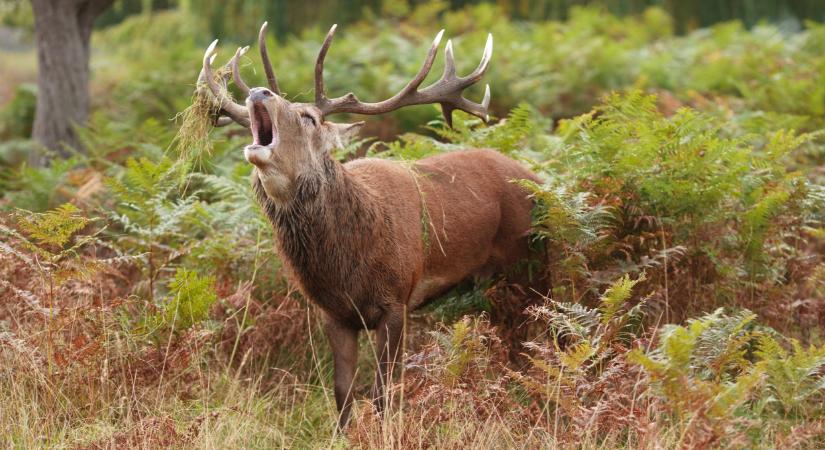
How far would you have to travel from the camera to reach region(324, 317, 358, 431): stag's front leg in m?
5.92

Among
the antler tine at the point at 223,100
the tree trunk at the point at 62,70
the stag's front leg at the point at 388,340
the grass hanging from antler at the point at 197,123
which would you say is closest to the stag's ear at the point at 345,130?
the antler tine at the point at 223,100

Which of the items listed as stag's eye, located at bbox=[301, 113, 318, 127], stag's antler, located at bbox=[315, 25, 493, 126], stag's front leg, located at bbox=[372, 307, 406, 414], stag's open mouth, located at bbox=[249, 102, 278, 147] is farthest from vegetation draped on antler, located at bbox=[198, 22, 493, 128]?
stag's front leg, located at bbox=[372, 307, 406, 414]

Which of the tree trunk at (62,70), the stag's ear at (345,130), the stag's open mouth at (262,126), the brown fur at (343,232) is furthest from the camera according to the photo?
the tree trunk at (62,70)

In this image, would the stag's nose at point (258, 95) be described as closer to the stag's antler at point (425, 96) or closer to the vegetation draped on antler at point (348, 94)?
the vegetation draped on antler at point (348, 94)

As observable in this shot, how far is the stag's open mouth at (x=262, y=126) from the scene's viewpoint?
555cm

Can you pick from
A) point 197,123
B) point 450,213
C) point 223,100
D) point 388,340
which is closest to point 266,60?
point 223,100

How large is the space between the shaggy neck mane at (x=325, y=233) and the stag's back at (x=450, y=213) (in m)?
0.21

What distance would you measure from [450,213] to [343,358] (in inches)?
46.4

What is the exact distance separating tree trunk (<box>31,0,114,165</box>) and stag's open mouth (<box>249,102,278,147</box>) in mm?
4704

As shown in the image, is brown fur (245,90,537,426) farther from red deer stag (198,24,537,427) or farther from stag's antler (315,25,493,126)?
stag's antler (315,25,493,126)

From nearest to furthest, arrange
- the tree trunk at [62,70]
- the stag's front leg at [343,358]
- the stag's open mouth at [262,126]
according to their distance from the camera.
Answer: the stag's open mouth at [262,126]
the stag's front leg at [343,358]
the tree trunk at [62,70]

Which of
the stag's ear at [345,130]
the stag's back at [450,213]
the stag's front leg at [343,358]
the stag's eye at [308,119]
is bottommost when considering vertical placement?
the stag's front leg at [343,358]

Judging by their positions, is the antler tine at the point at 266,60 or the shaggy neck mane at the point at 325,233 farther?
the antler tine at the point at 266,60

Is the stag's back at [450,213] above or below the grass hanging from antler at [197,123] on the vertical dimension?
below
